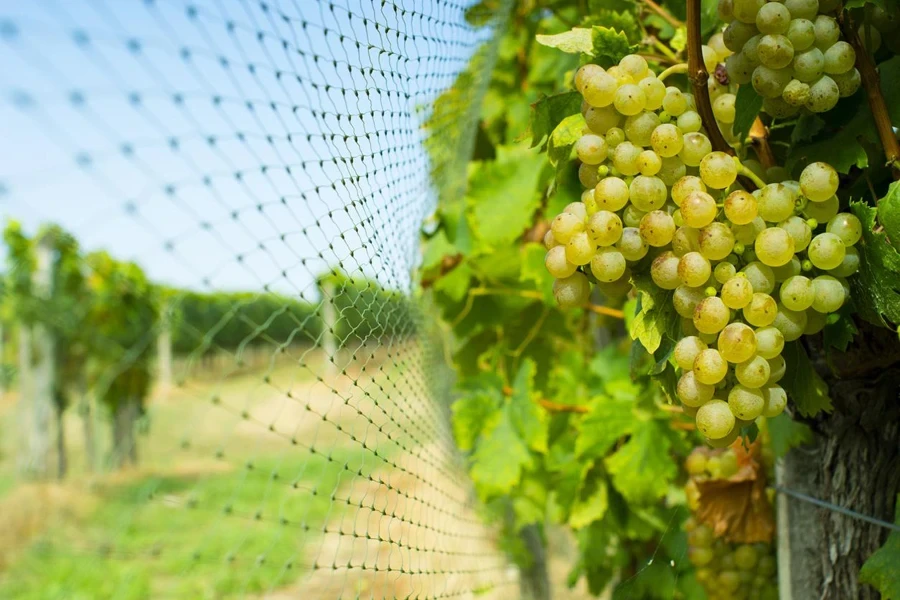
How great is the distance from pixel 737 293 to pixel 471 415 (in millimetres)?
982

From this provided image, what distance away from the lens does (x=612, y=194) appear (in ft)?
2.16

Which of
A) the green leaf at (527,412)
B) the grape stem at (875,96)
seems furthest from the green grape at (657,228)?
the green leaf at (527,412)

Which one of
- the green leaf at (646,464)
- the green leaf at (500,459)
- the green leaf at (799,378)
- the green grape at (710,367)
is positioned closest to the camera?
the green grape at (710,367)

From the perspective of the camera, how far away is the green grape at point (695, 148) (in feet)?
2.17

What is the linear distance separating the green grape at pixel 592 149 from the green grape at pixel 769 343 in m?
0.21

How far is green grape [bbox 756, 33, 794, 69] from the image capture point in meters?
0.63

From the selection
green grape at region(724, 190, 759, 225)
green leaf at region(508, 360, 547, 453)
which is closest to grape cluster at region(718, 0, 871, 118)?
green grape at region(724, 190, 759, 225)

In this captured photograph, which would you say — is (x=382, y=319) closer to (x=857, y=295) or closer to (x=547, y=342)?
(x=857, y=295)

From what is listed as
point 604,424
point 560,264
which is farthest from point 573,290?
point 604,424

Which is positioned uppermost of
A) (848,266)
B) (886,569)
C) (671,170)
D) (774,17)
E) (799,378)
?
(774,17)

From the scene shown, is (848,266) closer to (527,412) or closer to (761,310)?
(761,310)

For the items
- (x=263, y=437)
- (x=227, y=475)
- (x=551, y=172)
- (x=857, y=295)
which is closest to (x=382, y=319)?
(x=551, y=172)

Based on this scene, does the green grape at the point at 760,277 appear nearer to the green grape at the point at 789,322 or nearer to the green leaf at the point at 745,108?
the green grape at the point at 789,322

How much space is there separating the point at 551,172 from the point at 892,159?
1.89 feet
